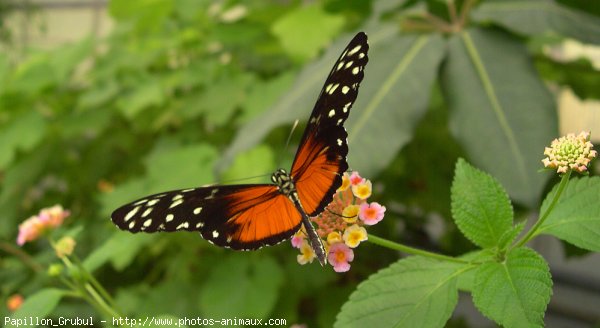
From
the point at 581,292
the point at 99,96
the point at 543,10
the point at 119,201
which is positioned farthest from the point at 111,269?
the point at 581,292

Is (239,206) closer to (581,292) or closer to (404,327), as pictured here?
(404,327)

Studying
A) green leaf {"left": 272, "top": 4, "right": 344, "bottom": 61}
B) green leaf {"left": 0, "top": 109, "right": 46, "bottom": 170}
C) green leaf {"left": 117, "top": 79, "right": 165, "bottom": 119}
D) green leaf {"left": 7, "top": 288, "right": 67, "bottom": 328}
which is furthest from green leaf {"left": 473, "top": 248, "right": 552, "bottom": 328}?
green leaf {"left": 0, "top": 109, "right": 46, "bottom": 170}

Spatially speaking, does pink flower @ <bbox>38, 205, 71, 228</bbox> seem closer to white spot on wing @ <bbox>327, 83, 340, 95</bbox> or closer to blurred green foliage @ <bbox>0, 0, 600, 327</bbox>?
blurred green foliage @ <bbox>0, 0, 600, 327</bbox>

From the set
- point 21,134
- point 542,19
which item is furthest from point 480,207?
point 21,134

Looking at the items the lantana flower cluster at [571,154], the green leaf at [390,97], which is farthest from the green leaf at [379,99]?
the lantana flower cluster at [571,154]

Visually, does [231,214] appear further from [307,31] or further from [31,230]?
[307,31]

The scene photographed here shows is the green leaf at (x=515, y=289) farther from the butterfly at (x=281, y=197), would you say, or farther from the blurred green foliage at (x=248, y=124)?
the blurred green foliage at (x=248, y=124)
